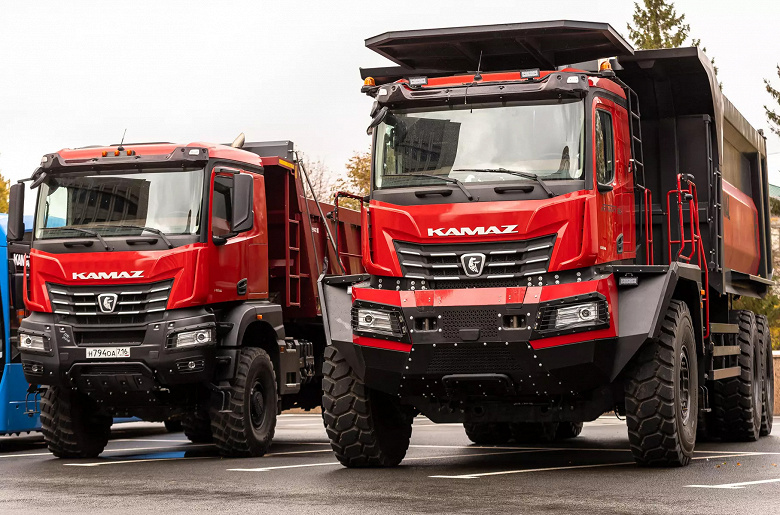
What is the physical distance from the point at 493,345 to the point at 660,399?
62.8 inches

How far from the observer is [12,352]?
17328 millimetres

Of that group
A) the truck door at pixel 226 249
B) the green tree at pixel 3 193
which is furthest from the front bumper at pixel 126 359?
the green tree at pixel 3 193

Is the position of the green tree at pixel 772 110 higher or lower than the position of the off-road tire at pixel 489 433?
higher

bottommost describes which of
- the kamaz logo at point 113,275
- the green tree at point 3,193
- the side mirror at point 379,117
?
the kamaz logo at point 113,275

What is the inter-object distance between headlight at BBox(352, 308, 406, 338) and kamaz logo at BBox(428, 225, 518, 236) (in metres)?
0.81

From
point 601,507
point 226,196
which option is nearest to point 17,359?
point 226,196

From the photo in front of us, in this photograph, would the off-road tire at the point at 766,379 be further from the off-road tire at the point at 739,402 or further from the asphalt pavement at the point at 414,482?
the off-road tire at the point at 739,402

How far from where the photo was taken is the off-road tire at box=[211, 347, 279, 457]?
14992mm

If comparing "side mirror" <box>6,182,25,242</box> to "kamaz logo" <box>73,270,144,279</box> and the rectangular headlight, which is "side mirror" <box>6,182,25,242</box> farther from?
the rectangular headlight

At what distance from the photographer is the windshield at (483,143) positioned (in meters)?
12.0

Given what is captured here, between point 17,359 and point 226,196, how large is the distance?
4.10 m

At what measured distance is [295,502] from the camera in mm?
10219

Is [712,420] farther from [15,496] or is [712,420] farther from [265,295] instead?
[15,496]

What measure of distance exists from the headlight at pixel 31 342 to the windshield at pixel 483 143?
4.63 metres
